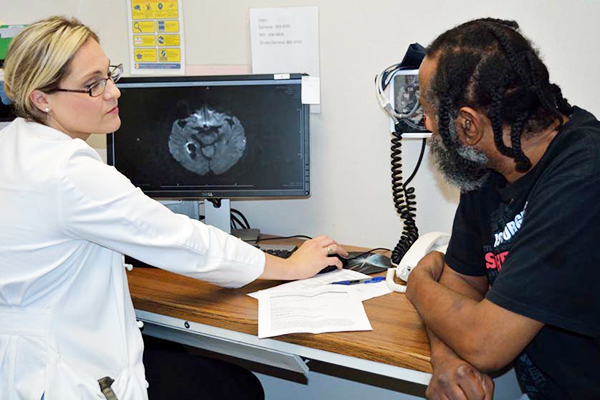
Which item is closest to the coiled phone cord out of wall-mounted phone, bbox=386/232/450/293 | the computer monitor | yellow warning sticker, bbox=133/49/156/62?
wall-mounted phone, bbox=386/232/450/293

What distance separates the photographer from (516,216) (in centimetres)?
111

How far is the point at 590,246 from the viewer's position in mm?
926

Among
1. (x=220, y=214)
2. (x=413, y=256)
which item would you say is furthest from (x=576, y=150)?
(x=220, y=214)

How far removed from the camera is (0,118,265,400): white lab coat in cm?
115

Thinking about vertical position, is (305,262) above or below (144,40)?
below

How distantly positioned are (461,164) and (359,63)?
0.74 meters

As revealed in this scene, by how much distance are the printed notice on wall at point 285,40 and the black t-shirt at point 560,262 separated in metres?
0.94

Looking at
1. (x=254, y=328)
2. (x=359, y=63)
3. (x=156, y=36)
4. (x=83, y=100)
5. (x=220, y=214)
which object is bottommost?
(x=254, y=328)

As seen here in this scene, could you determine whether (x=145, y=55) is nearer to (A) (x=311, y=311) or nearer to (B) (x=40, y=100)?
(B) (x=40, y=100)

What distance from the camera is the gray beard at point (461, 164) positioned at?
116cm

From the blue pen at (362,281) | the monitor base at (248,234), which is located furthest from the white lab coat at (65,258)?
the monitor base at (248,234)

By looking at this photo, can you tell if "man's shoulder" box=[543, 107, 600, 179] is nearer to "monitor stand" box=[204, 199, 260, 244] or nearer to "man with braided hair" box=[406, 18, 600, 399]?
"man with braided hair" box=[406, 18, 600, 399]

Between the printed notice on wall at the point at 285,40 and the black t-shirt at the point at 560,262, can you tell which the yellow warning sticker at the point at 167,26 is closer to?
the printed notice on wall at the point at 285,40

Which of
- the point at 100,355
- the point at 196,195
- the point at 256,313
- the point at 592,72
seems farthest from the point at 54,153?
the point at 592,72
